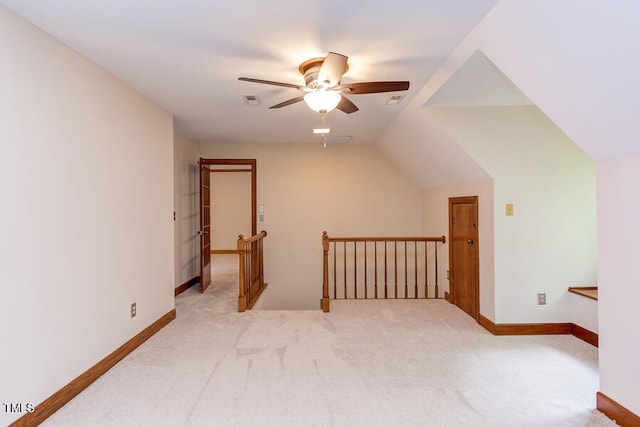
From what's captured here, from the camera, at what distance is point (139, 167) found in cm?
317

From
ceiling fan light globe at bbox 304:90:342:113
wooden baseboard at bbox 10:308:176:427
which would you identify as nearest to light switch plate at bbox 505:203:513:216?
ceiling fan light globe at bbox 304:90:342:113

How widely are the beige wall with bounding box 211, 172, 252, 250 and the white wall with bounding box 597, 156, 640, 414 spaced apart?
8177 mm

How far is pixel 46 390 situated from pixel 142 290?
1.22 m

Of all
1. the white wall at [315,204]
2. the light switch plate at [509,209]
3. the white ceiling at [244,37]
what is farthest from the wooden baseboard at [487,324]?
the white ceiling at [244,37]

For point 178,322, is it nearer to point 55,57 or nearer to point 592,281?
point 55,57

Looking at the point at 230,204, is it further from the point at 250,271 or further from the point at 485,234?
the point at 485,234

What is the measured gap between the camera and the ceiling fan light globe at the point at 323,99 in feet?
7.61

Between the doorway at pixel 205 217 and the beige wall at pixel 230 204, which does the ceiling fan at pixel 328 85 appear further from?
the beige wall at pixel 230 204

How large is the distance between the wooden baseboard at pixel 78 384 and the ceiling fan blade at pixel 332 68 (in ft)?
8.84

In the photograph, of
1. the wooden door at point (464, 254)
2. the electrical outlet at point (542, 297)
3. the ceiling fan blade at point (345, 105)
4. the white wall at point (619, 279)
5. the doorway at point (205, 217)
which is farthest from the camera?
the doorway at point (205, 217)

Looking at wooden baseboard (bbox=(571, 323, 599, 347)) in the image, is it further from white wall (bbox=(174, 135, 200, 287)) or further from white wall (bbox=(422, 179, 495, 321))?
white wall (bbox=(174, 135, 200, 287))

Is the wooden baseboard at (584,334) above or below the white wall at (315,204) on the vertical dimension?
below

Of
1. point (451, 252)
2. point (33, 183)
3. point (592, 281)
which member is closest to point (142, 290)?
point (33, 183)

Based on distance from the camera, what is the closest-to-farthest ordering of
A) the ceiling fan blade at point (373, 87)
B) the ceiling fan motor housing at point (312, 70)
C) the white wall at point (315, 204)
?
the ceiling fan blade at point (373, 87) → the ceiling fan motor housing at point (312, 70) → the white wall at point (315, 204)
